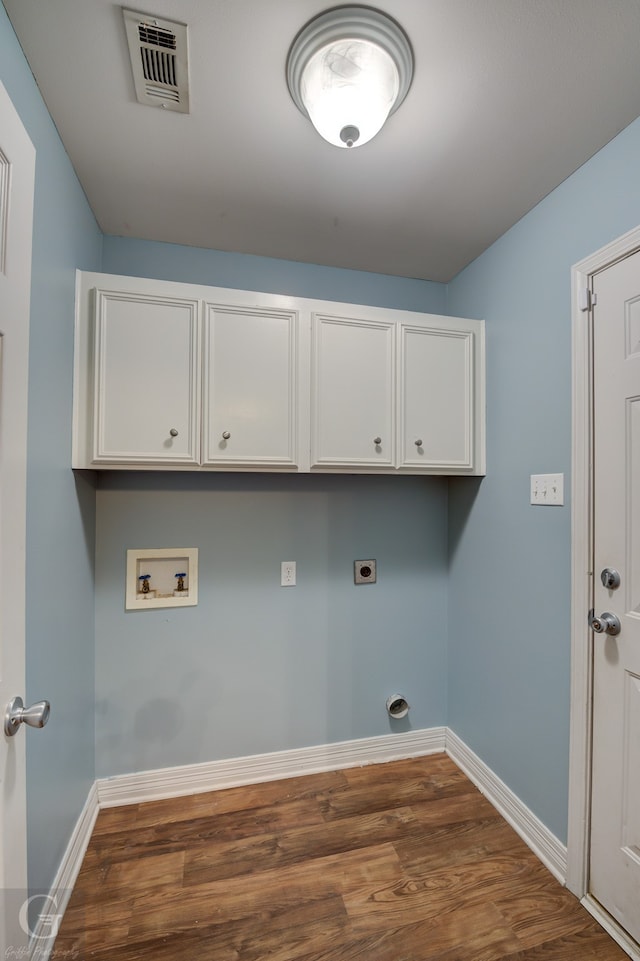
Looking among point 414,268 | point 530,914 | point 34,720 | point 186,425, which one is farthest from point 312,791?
point 414,268

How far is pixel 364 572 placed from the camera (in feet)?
7.03

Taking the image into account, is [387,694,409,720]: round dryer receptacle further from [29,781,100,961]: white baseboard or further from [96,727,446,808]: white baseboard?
[29,781,100,961]: white baseboard

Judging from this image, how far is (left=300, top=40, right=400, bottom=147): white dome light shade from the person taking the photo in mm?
1071

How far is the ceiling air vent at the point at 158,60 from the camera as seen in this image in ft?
3.44

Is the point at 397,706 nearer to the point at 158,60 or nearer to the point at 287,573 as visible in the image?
the point at 287,573

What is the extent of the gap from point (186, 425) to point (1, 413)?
2.91 ft

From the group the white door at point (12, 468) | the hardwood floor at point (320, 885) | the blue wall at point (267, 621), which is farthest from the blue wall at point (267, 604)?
the white door at point (12, 468)

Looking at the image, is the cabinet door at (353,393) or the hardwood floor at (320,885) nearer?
the hardwood floor at (320,885)

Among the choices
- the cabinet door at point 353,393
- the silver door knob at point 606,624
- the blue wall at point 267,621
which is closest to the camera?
the silver door knob at point 606,624

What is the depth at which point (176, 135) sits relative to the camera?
1.37m

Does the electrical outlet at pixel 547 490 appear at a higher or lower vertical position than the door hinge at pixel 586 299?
lower

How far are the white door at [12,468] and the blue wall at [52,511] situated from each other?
0.38 meters

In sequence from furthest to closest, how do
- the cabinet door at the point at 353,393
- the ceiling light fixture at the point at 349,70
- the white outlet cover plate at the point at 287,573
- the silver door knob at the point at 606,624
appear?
1. the white outlet cover plate at the point at 287,573
2. the cabinet door at the point at 353,393
3. the silver door knob at the point at 606,624
4. the ceiling light fixture at the point at 349,70

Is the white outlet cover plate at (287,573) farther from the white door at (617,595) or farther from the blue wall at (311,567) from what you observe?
the white door at (617,595)
